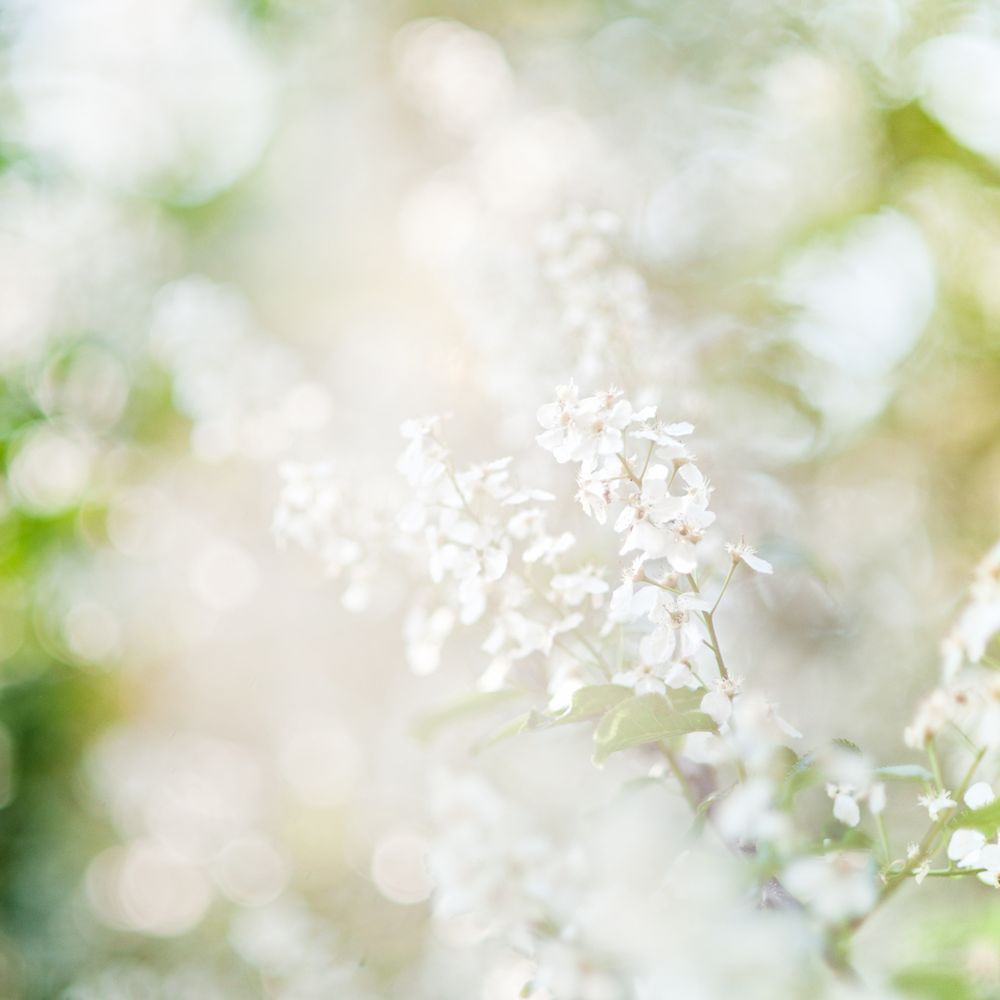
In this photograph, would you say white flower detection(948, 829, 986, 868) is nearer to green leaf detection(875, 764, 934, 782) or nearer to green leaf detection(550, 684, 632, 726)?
green leaf detection(875, 764, 934, 782)

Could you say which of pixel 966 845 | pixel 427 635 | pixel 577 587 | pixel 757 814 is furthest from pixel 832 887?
pixel 427 635

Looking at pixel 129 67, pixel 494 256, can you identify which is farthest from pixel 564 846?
pixel 129 67

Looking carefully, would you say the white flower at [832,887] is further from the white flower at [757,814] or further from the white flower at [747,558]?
the white flower at [747,558]

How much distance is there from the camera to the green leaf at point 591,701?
0.95m

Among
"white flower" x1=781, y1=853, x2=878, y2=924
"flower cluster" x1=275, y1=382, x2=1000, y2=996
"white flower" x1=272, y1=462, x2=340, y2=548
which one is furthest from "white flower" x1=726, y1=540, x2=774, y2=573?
"white flower" x1=272, y1=462, x2=340, y2=548

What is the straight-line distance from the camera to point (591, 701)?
965 millimetres

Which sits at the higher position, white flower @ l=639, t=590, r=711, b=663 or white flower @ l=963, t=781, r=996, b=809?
white flower @ l=639, t=590, r=711, b=663

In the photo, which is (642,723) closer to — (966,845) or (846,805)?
(846,805)

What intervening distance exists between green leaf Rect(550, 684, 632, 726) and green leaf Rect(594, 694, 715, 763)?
44 mm

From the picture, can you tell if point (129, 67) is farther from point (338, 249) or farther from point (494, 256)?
point (494, 256)

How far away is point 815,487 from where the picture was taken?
283 cm

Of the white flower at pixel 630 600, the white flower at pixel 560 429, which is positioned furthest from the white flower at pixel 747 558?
the white flower at pixel 560 429

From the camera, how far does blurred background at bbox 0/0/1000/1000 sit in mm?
2391

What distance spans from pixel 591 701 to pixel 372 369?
7.40 ft
